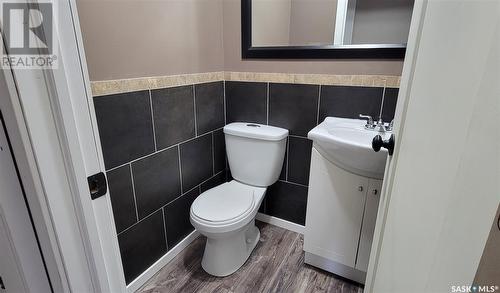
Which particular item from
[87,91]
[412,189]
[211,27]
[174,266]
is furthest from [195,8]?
[174,266]

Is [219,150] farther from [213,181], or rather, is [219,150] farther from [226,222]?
[226,222]

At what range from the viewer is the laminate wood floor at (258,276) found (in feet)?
4.83

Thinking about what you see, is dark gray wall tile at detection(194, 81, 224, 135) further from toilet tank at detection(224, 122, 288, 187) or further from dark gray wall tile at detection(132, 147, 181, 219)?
dark gray wall tile at detection(132, 147, 181, 219)

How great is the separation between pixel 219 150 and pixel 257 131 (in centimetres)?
41

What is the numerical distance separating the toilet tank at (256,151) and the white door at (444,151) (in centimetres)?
87

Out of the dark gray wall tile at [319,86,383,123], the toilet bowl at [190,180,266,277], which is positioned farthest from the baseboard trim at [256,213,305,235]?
the dark gray wall tile at [319,86,383,123]

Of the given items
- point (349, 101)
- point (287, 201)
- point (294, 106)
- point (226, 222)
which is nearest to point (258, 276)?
point (226, 222)

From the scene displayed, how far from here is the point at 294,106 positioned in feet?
5.44

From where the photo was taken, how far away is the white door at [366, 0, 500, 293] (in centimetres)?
38

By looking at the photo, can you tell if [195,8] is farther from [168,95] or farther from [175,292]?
[175,292]

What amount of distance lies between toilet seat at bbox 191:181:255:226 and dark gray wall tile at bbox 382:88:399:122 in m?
0.91

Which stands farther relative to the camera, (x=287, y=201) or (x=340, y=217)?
(x=287, y=201)

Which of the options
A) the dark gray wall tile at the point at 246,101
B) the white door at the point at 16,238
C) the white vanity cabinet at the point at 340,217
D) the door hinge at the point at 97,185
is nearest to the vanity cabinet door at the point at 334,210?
the white vanity cabinet at the point at 340,217

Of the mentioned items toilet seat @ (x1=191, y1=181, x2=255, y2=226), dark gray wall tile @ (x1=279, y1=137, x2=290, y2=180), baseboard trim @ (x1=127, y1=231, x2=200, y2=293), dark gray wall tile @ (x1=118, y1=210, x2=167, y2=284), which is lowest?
baseboard trim @ (x1=127, y1=231, x2=200, y2=293)
